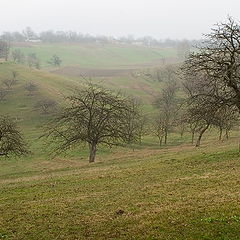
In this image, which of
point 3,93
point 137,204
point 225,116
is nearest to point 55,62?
point 3,93

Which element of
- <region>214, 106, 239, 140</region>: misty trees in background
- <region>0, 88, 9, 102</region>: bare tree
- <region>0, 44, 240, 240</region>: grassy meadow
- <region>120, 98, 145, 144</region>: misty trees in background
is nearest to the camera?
<region>0, 44, 240, 240</region>: grassy meadow

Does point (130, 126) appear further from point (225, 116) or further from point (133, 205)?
point (133, 205)

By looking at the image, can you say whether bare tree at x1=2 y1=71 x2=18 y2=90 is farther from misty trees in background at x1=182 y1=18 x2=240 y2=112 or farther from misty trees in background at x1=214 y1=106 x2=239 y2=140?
misty trees in background at x1=182 y1=18 x2=240 y2=112

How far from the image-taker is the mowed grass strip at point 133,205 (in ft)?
48.1

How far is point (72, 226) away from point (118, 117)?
30.9 meters

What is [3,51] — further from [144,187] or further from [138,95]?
[144,187]

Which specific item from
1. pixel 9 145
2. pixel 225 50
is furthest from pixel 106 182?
pixel 9 145

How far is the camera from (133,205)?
18859 mm

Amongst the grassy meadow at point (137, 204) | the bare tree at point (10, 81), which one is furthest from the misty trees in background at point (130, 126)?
the bare tree at point (10, 81)

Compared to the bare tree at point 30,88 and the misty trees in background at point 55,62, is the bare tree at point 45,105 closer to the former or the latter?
the bare tree at point 30,88

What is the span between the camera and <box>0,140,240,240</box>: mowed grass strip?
1466 cm

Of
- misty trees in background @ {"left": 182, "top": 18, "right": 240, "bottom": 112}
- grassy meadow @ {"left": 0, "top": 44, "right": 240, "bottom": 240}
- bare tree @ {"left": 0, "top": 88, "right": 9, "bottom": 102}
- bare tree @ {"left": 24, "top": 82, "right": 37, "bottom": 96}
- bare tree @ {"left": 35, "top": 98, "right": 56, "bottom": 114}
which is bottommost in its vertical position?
bare tree @ {"left": 35, "top": 98, "right": 56, "bottom": 114}

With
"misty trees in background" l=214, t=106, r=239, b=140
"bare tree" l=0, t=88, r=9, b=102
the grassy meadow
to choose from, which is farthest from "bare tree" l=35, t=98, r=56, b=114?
the grassy meadow

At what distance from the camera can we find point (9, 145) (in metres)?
40.1
